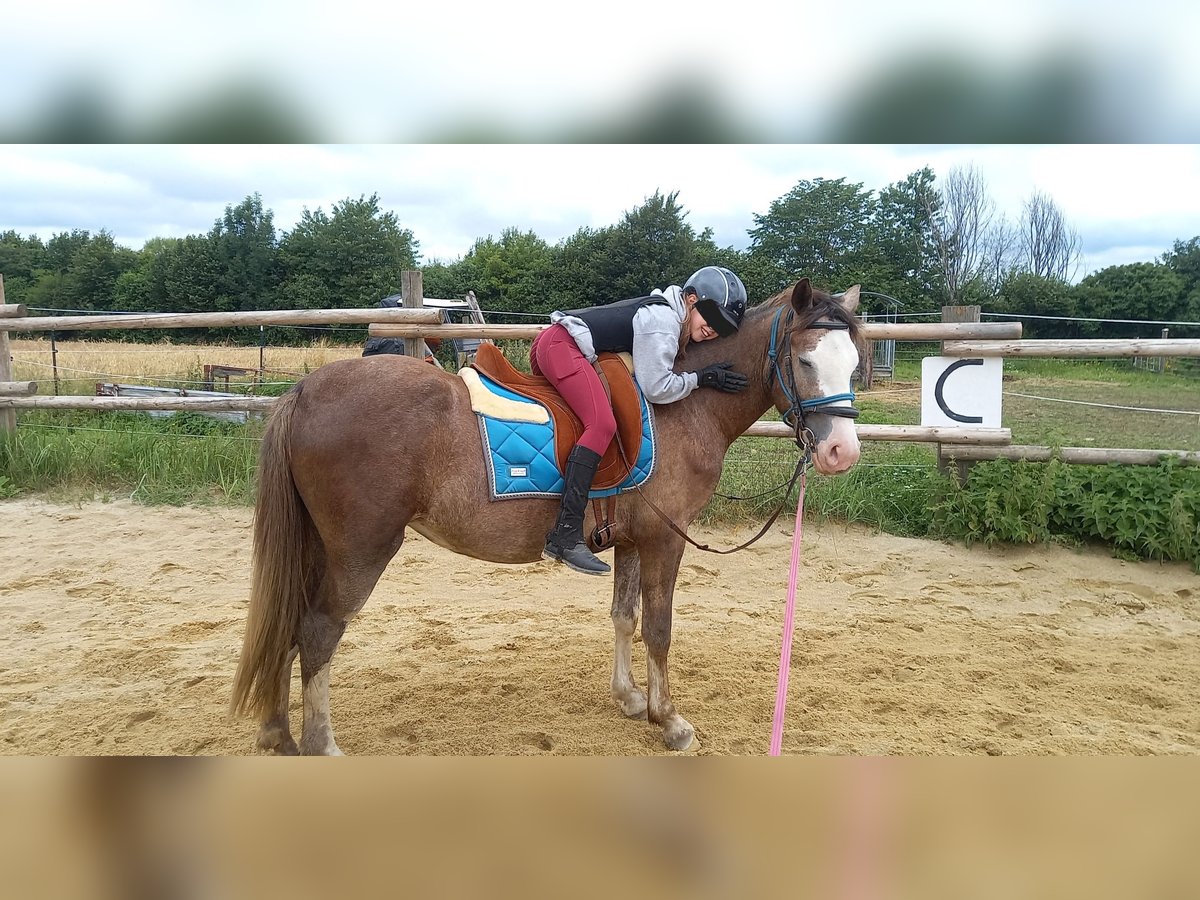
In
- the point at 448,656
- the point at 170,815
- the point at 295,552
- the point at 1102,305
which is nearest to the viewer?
the point at 170,815

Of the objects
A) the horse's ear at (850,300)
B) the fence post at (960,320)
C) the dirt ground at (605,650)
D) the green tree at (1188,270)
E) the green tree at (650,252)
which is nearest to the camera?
the horse's ear at (850,300)

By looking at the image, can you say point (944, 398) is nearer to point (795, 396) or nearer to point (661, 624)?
point (795, 396)

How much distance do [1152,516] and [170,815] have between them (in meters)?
7.36

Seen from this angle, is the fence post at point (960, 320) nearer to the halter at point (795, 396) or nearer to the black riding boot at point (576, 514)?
the halter at point (795, 396)

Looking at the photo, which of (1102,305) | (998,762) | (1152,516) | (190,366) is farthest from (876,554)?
(1102,305)

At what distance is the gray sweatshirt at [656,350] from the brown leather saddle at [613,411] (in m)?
0.09

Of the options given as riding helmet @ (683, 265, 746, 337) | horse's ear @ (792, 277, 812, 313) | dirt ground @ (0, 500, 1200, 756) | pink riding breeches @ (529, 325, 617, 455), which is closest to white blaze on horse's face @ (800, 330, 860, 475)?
horse's ear @ (792, 277, 812, 313)

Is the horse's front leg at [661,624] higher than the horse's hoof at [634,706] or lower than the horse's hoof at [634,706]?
higher

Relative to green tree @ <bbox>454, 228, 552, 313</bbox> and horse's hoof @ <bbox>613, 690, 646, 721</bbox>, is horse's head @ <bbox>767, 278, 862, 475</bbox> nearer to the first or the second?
horse's hoof @ <bbox>613, 690, 646, 721</bbox>

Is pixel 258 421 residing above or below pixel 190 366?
below

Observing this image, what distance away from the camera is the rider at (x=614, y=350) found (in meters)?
3.18

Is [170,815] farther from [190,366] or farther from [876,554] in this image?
[190,366]

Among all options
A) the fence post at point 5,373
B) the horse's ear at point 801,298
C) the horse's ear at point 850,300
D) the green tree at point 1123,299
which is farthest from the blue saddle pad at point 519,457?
the green tree at point 1123,299

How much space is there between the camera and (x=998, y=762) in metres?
0.51
